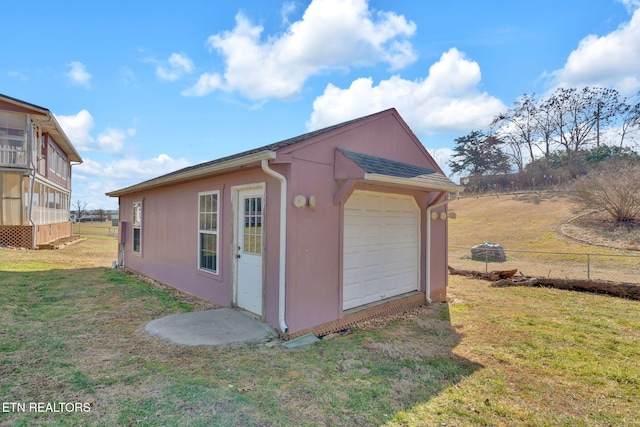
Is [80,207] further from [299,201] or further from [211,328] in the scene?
[299,201]

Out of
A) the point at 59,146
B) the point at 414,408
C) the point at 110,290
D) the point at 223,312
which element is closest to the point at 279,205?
the point at 223,312

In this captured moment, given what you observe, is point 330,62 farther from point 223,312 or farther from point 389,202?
point 223,312

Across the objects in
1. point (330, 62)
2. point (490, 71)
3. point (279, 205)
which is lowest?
point (279, 205)

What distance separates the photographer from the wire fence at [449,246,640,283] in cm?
936

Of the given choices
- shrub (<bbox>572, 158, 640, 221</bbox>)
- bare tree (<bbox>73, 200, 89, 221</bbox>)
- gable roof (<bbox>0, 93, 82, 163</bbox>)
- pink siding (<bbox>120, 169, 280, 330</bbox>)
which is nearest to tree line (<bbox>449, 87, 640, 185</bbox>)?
shrub (<bbox>572, 158, 640, 221</bbox>)

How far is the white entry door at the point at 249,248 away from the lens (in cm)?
493

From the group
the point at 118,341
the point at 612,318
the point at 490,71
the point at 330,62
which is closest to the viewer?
the point at 118,341

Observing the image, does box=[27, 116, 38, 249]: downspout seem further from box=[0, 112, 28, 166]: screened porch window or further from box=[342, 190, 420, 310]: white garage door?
box=[342, 190, 420, 310]: white garage door

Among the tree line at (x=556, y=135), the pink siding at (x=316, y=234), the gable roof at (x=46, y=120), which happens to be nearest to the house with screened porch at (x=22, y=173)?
the gable roof at (x=46, y=120)

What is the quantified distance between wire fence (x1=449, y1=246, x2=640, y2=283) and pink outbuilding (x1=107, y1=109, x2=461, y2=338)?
4.66 meters

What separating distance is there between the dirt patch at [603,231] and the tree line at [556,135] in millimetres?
12278

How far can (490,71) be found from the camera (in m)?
11.8

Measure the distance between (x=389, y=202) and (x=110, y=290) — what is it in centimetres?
627

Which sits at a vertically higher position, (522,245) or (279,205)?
(279,205)
